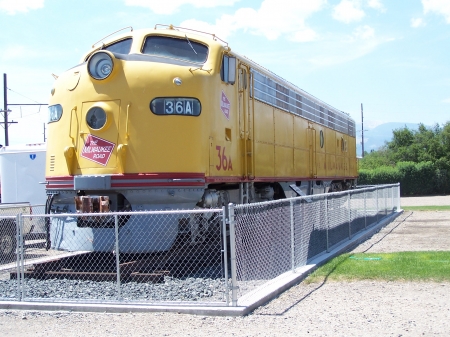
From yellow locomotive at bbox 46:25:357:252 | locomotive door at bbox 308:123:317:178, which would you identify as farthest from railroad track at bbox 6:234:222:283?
locomotive door at bbox 308:123:317:178

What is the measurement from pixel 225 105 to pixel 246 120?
1.14 m

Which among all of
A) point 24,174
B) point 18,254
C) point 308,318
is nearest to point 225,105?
point 18,254

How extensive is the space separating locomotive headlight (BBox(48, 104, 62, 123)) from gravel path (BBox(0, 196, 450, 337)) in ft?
13.1

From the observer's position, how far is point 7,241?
1234cm

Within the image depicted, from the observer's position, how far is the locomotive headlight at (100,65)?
9.34 m

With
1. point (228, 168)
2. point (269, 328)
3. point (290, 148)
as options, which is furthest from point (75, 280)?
point (290, 148)

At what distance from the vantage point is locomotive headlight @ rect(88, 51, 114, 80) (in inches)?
368

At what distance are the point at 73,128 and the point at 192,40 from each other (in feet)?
8.87

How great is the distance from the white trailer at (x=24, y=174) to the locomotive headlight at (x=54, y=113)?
6.12 meters

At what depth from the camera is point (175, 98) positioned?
9.07 meters

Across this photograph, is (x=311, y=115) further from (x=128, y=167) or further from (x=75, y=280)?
(x=75, y=280)

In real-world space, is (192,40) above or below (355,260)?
above

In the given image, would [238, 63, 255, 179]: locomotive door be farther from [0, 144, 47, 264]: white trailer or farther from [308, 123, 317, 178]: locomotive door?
[0, 144, 47, 264]: white trailer

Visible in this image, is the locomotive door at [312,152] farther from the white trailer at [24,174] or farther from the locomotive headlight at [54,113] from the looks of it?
the locomotive headlight at [54,113]
